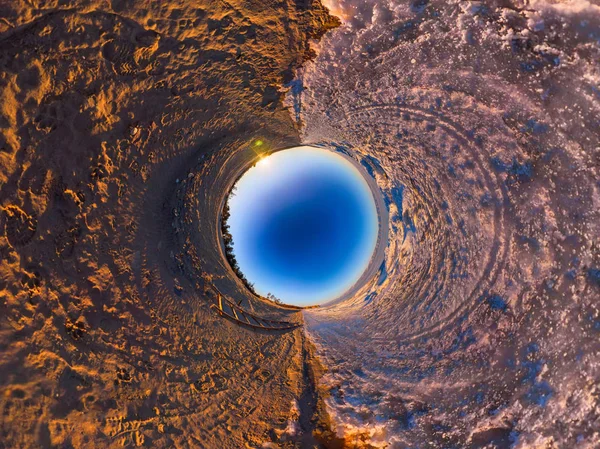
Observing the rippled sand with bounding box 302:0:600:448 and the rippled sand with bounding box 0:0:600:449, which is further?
the rippled sand with bounding box 302:0:600:448

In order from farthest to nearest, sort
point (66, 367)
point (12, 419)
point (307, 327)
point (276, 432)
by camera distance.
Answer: point (307, 327) → point (276, 432) → point (66, 367) → point (12, 419)

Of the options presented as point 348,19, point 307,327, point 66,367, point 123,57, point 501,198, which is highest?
point 348,19

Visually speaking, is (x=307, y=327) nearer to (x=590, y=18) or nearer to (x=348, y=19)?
(x=348, y=19)

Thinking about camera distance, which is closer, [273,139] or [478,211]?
[478,211]

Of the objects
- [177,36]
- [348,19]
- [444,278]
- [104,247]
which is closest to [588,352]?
[444,278]

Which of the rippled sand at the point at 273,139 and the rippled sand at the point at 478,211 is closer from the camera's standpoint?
the rippled sand at the point at 273,139

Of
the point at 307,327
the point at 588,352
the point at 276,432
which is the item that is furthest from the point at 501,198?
the point at 276,432

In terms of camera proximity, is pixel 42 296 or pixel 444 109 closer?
pixel 42 296

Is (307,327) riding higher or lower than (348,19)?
lower

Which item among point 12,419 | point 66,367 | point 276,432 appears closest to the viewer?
point 12,419

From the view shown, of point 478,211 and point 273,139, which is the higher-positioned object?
point 273,139
